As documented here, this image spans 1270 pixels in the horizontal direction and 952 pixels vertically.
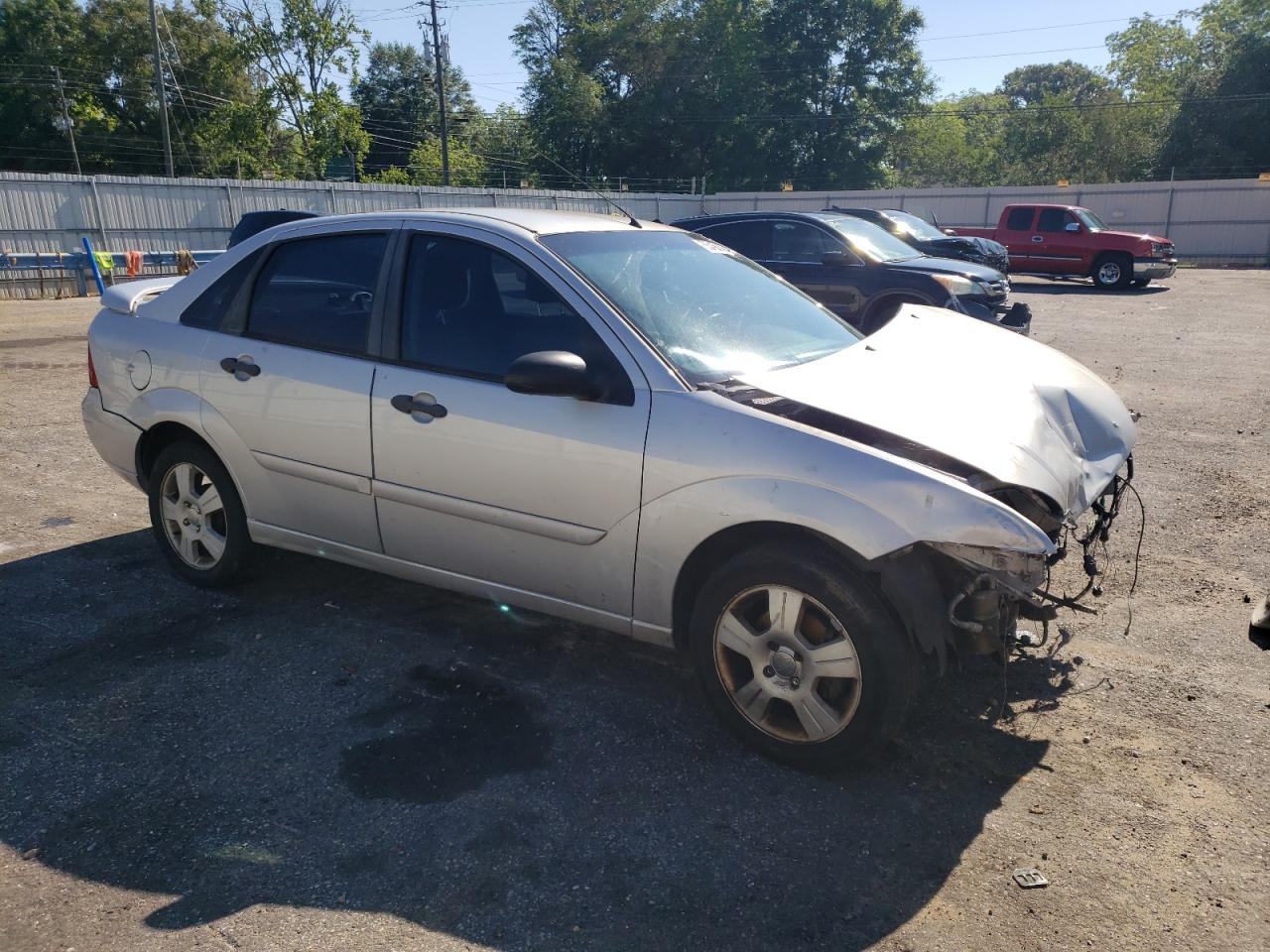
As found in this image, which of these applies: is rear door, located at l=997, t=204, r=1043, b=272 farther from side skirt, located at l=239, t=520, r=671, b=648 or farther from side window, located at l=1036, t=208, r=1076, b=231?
side skirt, located at l=239, t=520, r=671, b=648

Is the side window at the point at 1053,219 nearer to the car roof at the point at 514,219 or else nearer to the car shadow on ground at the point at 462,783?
the car roof at the point at 514,219

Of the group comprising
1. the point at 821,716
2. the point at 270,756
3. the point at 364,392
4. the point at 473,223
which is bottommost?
the point at 270,756

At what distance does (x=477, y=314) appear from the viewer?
12.4 feet

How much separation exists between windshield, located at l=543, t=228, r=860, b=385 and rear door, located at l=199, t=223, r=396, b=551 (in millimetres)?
950

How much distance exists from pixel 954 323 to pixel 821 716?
7.71 feet

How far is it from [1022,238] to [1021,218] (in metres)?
0.50

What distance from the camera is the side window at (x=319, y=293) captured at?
13.2 ft

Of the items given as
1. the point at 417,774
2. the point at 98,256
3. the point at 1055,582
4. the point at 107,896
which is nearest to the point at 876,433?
the point at 417,774

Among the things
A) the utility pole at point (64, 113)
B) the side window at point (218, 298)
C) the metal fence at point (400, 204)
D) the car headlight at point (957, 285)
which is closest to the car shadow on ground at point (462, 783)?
the side window at point (218, 298)

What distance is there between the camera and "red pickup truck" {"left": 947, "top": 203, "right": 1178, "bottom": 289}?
21.1 meters

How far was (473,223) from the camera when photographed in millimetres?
3881

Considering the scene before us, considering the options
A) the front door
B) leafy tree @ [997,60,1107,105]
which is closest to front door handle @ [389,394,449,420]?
the front door

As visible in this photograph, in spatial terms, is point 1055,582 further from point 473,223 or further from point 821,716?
point 473,223

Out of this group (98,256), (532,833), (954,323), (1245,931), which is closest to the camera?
(1245,931)
